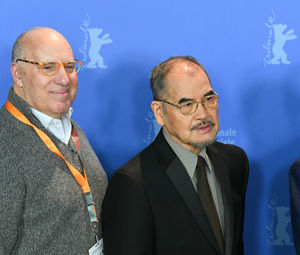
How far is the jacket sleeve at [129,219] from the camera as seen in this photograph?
1.35 metres

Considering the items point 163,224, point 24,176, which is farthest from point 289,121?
point 24,176

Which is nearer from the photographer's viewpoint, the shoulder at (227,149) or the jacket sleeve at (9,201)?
the jacket sleeve at (9,201)

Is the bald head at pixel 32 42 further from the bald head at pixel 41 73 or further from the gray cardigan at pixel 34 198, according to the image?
the gray cardigan at pixel 34 198

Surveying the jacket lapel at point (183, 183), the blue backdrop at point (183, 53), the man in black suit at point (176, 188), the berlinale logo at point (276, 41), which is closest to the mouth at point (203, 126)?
the man in black suit at point (176, 188)

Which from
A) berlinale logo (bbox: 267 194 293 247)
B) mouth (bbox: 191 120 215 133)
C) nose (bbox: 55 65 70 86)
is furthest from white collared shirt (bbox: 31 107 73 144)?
berlinale logo (bbox: 267 194 293 247)

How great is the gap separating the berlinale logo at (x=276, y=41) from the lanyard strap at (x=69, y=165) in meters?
1.05

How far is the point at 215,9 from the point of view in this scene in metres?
1.94

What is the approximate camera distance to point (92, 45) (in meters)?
1.96

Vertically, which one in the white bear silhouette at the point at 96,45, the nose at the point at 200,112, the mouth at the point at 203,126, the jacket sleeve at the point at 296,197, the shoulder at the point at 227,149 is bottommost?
the jacket sleeve at the point at 296,197

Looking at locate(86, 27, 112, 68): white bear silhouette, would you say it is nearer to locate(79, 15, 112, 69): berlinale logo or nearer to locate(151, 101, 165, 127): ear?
locate(79, 15, 112, 69): berlinale logo

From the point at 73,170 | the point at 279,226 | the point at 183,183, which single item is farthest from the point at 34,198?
the point at 279,226

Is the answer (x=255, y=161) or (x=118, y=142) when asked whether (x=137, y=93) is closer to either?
(x=118, y=142)

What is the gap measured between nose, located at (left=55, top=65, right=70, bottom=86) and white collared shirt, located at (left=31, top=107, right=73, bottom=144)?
0.13m

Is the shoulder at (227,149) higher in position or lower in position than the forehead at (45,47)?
lower
